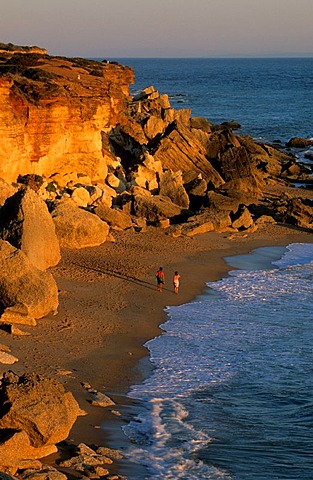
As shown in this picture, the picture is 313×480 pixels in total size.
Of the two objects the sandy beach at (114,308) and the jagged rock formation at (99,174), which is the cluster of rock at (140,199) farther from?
the sandy beach at (114,308)

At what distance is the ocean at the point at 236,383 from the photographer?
1251 cm

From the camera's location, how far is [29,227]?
21.6 m

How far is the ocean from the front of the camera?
12.5 meters

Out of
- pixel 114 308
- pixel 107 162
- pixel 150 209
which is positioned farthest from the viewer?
pixel 107 162

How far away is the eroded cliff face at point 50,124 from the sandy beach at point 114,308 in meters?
5.07

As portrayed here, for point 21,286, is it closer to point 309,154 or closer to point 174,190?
point 174,190

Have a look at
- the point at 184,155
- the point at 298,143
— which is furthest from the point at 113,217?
the point at 298,143

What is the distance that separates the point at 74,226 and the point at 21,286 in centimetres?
767

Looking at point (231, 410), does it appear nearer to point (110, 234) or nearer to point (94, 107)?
point (110, 234)

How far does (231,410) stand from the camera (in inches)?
575

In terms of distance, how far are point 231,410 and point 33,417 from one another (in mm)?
4462

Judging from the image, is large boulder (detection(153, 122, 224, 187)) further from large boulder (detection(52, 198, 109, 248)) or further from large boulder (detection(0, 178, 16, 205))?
large boulder (detection(0, 178, 16, 205))

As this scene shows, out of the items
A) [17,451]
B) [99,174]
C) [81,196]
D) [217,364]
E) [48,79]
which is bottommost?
[217,364]

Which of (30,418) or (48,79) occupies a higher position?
(48,79)
